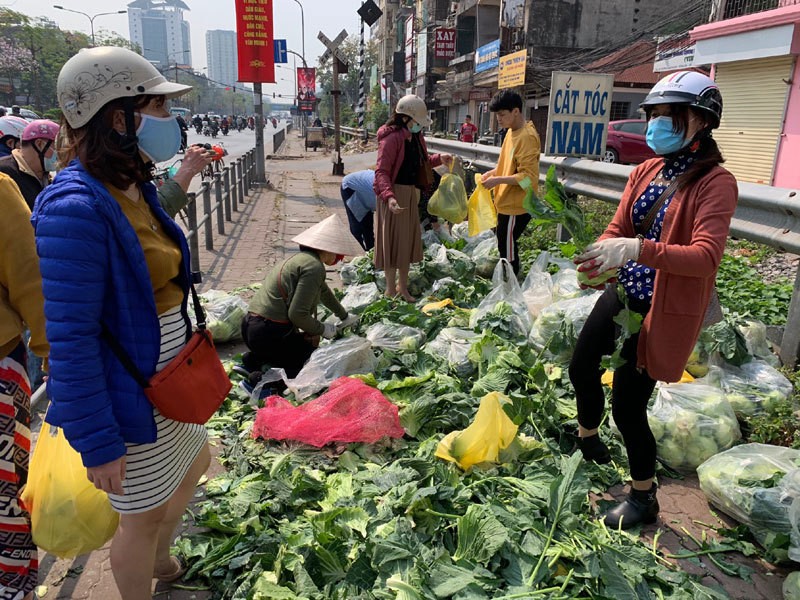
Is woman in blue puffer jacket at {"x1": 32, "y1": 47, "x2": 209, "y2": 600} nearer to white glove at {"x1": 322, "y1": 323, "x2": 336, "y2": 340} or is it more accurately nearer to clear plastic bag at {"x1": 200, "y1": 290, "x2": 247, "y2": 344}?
white glove at {"x1": 322, "y1": 323, "x2": 336, "y2": 340}

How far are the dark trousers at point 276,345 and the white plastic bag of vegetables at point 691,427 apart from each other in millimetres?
2247

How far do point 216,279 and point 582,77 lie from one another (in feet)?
14.9

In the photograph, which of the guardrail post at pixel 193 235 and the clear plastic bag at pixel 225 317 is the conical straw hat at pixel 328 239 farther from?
the guardrail post at pixel 193 235

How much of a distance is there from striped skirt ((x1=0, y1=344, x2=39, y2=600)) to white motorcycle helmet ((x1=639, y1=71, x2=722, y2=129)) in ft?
8.25

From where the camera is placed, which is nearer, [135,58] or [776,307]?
[135,58]

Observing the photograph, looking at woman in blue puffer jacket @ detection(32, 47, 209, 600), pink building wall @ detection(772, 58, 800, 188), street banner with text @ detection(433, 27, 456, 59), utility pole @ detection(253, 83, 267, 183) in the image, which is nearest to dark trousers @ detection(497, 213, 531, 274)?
woman in blue puffer jacket @ detection(32, 47, 209, 600)

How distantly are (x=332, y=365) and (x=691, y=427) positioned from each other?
6.94ft

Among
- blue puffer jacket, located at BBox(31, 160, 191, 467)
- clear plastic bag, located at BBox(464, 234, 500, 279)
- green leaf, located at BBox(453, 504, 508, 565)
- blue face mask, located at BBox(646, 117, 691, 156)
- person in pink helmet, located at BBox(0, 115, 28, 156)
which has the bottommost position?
green leaf, located at BBox(453, 504, 508, 565)

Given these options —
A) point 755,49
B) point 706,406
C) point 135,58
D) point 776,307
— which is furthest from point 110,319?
point 755,49

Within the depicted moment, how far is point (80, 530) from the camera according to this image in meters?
2.16

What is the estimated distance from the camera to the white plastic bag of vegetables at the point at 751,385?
342 centimetres

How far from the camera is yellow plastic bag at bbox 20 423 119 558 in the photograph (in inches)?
83.6

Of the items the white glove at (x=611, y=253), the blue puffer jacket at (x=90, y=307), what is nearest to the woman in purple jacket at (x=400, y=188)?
the white glove at (x=611, y=253)

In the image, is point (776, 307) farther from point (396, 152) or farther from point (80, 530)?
point (80, 530)
